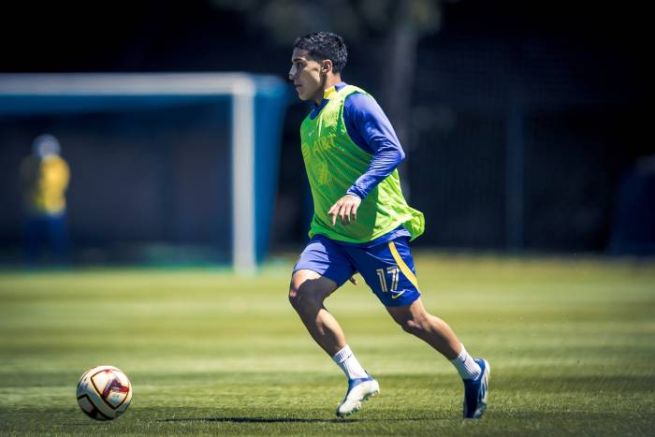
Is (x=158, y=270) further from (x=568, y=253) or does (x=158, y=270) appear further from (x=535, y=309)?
(x=535, y=309)

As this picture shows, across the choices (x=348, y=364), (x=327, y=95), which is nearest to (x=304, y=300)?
(x=348, y=364)

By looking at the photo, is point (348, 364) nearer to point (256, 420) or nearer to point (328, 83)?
point (256, 420)

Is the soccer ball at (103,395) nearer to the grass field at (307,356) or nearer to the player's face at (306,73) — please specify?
the grass field at (307,356)

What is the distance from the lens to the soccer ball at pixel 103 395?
8.30 m

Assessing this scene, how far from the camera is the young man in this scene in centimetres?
828

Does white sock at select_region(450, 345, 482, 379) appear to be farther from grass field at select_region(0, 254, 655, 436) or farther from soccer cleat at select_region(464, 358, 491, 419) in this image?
grass field at select_region(0, 254, 655, 436)

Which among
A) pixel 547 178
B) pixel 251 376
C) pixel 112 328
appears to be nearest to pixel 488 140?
pixel 547 178

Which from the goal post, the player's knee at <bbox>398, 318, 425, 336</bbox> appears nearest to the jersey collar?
the player's knee at <bbox>398, 318, 425, 336</bbox>

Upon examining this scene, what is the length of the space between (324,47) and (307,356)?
14.2ft

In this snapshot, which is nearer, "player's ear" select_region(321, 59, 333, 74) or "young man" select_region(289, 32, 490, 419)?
"young man" select_region(289, 32, 490, 419)

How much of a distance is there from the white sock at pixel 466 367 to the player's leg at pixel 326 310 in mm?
464

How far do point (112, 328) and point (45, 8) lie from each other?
17223 millimetres

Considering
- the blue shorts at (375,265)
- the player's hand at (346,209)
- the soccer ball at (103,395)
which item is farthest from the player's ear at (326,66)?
the soccer ball at (103,395)

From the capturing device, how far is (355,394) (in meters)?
8.25
